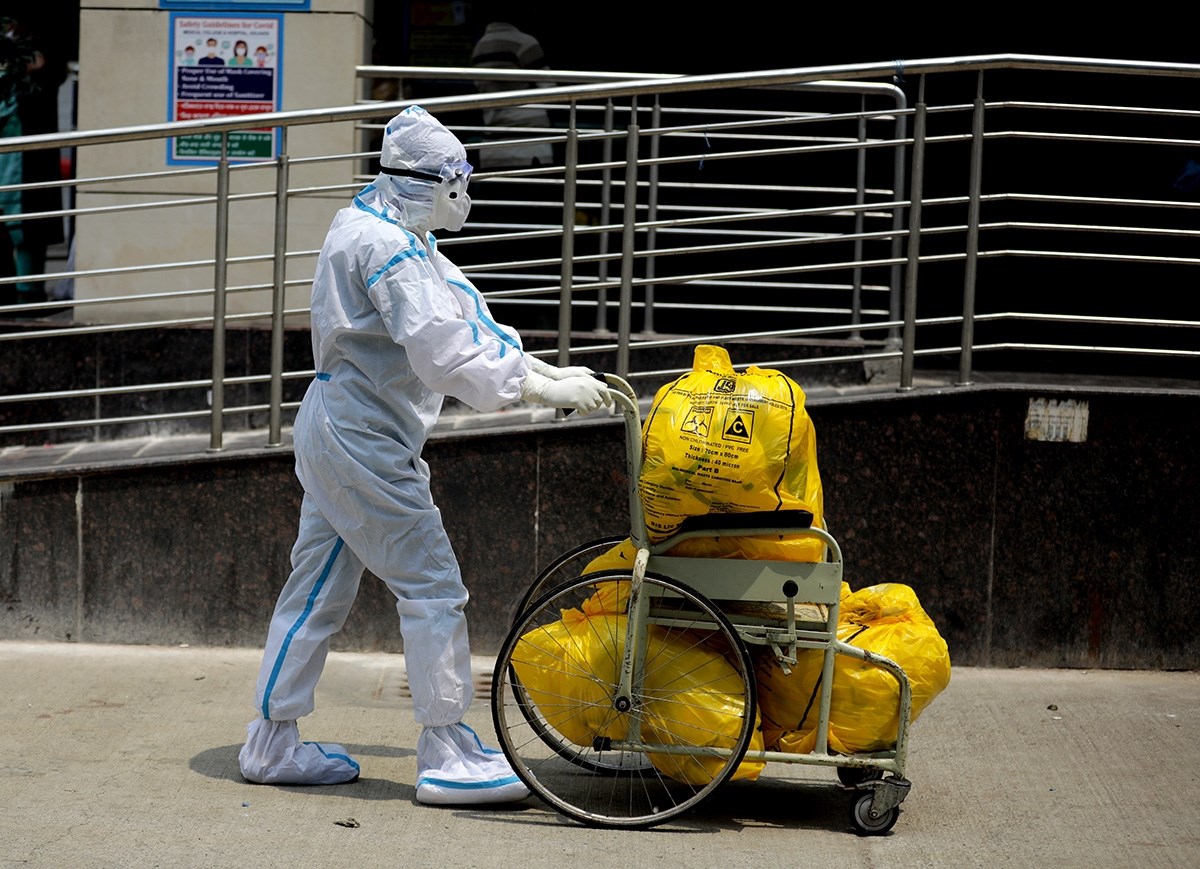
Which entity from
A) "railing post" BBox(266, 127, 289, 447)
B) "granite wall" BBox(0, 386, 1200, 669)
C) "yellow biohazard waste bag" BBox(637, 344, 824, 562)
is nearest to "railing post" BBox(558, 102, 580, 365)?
"granite wall" BBox(0, 386, 1200, 669)

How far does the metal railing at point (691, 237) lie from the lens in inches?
234

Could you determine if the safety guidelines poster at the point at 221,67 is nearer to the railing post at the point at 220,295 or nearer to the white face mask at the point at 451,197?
the railing post at the point at 220,295

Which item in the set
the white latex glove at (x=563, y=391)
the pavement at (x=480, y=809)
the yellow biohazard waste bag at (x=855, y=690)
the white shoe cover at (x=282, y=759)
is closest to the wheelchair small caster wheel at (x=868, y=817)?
the pavement at (x=480, y=809)

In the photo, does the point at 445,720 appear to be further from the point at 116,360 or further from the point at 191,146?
the point at 191,146

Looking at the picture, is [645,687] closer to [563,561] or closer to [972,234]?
[563,561]

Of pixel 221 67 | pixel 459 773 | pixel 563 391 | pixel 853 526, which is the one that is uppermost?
pixel 221 67

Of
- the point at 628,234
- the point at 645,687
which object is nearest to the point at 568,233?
the point at 628,234

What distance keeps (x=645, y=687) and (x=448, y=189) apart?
60.3 inches

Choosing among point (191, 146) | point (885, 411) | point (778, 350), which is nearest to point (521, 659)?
point (885, 411)

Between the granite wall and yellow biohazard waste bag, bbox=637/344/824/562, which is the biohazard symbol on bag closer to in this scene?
yellow biohazard waste bag, bbox=637/344/824/562

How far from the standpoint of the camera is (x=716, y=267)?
28.1ft

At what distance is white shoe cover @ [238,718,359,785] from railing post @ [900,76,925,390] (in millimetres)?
2757

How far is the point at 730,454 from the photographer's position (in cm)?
419

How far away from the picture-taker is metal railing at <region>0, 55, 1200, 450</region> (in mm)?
5949
